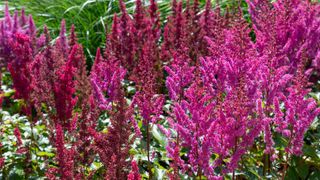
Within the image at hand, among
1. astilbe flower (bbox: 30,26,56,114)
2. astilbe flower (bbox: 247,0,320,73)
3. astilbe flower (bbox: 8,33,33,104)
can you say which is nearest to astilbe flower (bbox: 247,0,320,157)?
astilbe flower (bbox: 247,0,320,73)

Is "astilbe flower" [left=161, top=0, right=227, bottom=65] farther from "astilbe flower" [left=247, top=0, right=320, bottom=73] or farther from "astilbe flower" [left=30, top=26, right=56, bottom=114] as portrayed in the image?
"astilbe flower" [left=30, top=26, right=56, bottom=114]

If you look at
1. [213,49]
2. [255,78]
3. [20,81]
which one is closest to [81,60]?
[20,81]

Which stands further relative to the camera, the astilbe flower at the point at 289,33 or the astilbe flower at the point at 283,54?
the astilbe flower at the point at 289,33

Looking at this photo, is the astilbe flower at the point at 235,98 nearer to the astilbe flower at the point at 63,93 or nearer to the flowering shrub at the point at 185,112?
the flowering shrub at the point at 185,112

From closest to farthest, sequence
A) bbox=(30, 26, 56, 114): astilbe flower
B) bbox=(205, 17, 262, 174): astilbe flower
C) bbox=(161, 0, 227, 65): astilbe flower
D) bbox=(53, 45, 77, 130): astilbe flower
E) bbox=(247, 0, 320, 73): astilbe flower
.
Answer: bbox=(205, 17, 262, 174): astilbe flower → bbox=(53, 45, 77, 130): astilbe flower → bbox=(30, 26, 56, 114): astilbe flower → bbox=(247, 0, 320, 73): astilbe flower → bbox=(161, 0, 227, 65): astilbe flower

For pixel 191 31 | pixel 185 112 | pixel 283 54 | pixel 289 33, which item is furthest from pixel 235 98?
pixel 191 31

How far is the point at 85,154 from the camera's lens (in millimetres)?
2955

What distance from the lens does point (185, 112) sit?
3.19 metres

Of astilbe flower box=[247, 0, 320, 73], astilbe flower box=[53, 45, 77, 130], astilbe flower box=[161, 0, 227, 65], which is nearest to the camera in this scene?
astilbe flower box=[53, 45, 77, 130]

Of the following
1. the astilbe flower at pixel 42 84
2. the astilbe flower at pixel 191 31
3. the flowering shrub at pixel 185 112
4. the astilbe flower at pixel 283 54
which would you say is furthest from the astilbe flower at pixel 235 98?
the astilbe flower at pixel 191 31

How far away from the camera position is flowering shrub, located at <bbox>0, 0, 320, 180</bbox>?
8.54 feet

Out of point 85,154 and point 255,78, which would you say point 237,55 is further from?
point 85,154

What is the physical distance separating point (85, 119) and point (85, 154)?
0.21 metres

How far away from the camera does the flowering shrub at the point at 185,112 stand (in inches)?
103
